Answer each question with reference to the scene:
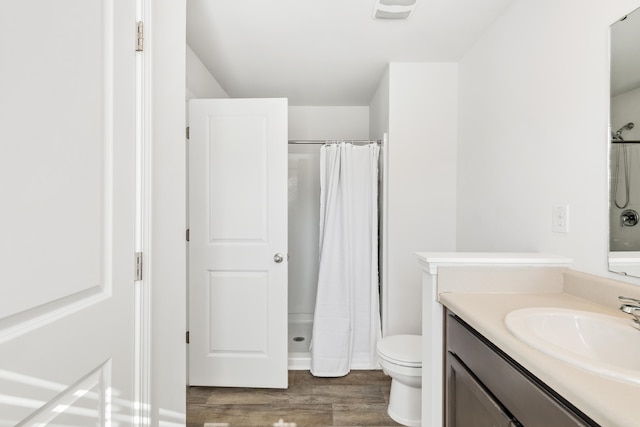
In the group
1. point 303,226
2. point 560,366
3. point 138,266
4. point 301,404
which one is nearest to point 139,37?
point 138,266

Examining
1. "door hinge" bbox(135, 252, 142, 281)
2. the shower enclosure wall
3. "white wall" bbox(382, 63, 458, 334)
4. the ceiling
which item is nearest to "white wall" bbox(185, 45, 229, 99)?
the ceiling

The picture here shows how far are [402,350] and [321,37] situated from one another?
6.62 ft

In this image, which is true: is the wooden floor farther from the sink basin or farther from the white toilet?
the sink basin

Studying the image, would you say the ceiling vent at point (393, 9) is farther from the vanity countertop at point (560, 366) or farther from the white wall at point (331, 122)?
the white wall at point (331, 122)

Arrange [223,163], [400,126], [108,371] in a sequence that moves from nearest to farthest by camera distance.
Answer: [108,371]
[223,163]
[400,126]

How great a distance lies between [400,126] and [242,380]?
2.15 meters

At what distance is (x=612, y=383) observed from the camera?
0.67 meters

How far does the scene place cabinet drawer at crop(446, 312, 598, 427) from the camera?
72 centimetres

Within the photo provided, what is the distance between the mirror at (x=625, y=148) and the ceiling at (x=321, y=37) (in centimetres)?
90

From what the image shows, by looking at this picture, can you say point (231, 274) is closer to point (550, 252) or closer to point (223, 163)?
point (223, 163)

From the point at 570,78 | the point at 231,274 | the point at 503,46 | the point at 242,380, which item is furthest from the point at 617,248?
the point at 242,380

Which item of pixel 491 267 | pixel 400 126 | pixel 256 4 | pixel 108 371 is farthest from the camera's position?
pixel 400 126

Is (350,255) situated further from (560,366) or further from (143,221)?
(560,366)

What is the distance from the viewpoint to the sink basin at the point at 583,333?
0.95m
